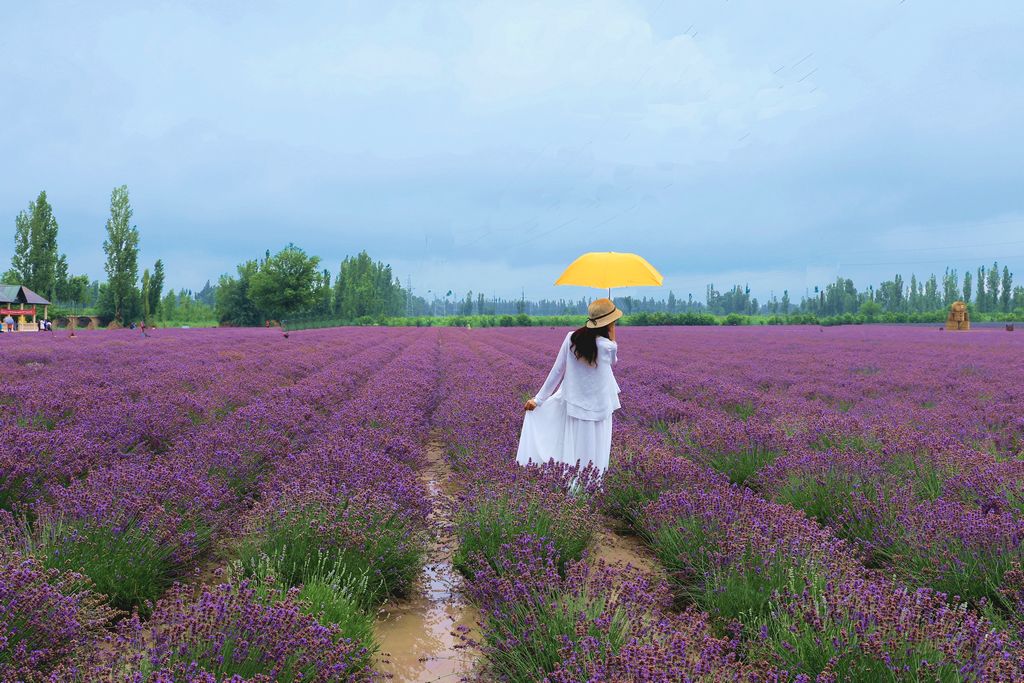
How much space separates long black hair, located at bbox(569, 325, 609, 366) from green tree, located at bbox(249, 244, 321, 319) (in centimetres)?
6863

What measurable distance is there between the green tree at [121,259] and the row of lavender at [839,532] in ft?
212

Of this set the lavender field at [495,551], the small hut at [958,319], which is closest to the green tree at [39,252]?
the lavender field at [495,551]

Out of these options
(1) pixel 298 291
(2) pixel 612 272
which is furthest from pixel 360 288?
(2) pixel 612 272

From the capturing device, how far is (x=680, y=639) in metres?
1.97

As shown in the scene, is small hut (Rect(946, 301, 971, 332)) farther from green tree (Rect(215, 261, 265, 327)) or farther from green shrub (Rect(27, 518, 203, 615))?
green tree (Rect(215, 261, 265, 327))

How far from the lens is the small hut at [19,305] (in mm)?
44000

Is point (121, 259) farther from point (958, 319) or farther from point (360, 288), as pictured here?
point (958, 319)

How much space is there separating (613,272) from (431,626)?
4.03m

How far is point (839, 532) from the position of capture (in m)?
4.09

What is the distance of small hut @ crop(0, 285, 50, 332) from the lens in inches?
1732

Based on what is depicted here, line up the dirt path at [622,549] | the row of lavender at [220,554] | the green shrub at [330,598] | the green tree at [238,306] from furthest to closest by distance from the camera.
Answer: the green tree at [238,306], the dirt path at [622,549], the green shrub at [330,598], the row of lavender at [220,554]

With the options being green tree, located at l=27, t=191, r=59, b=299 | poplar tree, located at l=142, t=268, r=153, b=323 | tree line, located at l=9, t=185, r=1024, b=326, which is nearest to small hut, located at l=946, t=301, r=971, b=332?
tree line, located at l=9, t=185, r=1024, b=326

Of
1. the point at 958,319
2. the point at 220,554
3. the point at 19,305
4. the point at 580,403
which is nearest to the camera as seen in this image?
the point at 220,554

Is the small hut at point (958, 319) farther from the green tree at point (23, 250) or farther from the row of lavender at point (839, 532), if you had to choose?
the green tree at point (23, 250)
